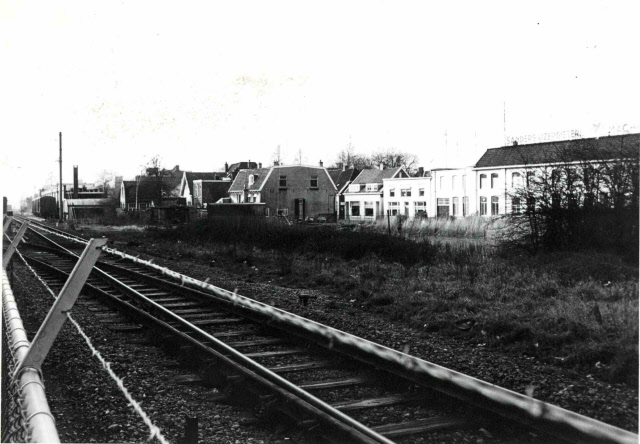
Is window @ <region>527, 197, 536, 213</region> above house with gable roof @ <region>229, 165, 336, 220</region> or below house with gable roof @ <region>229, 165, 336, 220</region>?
below

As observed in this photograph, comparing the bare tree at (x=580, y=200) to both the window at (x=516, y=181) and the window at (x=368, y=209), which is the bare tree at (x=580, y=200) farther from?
the window at (x=368, y=209)

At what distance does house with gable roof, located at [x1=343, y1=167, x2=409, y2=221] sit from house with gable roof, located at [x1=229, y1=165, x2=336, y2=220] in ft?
29.6

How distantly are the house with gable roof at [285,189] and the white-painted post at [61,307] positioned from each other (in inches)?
1827

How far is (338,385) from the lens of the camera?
18.3 ft

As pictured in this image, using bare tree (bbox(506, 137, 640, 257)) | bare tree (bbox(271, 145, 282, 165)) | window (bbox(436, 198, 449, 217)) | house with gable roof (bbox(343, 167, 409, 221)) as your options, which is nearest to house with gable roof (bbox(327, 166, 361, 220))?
house with gable roof (bbox(343, 167, 409, 221))

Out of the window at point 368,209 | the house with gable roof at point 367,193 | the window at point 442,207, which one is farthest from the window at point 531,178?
the window at point 368,209

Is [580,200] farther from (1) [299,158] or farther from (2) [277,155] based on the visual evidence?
(1) [299,158]

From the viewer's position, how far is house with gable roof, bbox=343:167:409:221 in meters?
67.2

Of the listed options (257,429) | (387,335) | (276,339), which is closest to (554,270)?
(387,335)

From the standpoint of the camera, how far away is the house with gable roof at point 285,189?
52312mm

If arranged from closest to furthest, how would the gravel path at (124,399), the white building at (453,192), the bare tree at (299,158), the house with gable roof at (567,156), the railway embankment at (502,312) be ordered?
the gravel path at (124,399), the railway embankment at (502,312), the house with gable roof at (567,156), the bare tree at (299,158), the white building at (453,192)

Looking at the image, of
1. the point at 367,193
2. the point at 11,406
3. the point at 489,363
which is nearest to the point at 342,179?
the point at 367,193

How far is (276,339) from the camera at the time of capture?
24.8 ft

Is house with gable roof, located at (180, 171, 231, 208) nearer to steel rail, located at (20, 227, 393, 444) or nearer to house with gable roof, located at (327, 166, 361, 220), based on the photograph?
house with gable roof, located at (327, 166, 361, 220)
